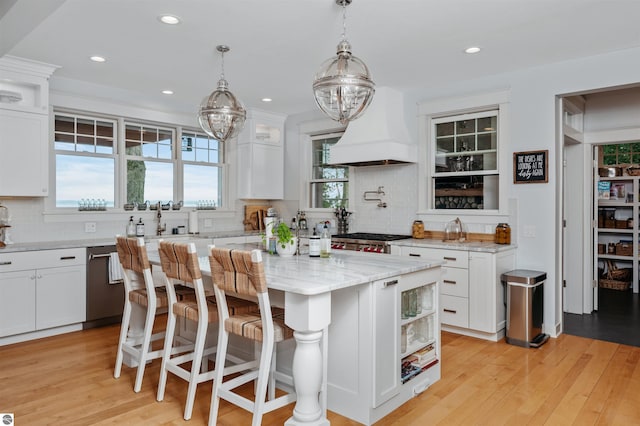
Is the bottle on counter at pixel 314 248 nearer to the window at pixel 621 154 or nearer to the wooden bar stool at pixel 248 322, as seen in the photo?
the wooden bar stool at pixel 248 322

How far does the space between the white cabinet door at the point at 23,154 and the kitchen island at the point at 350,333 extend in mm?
2553

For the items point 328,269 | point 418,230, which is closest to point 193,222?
point 418,230

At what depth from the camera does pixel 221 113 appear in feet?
11.4

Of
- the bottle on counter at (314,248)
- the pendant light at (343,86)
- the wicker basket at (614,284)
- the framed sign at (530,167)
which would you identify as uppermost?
the pendant light at (343,86)

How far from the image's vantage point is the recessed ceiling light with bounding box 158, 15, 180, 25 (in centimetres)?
325

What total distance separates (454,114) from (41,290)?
4690 mm

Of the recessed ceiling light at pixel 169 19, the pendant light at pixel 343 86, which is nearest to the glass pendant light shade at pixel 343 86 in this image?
the pendant light at pixel 343 86

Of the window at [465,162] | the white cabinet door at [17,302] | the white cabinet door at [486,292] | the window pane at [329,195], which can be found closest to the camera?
the white cabinet door at [17,302]

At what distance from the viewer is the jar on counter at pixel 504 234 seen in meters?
4.54

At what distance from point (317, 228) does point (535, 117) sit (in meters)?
3.08

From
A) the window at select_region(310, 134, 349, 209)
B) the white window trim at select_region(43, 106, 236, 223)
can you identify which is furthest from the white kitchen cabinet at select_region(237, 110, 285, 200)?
the window at select_region(310, 134, 349, 209)

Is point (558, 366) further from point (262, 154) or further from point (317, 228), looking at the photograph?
point (262, 154)

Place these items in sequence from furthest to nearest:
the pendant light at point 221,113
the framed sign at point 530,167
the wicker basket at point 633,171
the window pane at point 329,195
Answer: the wicker basket at point 633,171 → the window pane at point 329,195 → the framed sign at point 530,167 → the pendant light at point 221,113

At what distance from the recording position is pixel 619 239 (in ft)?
23.0
